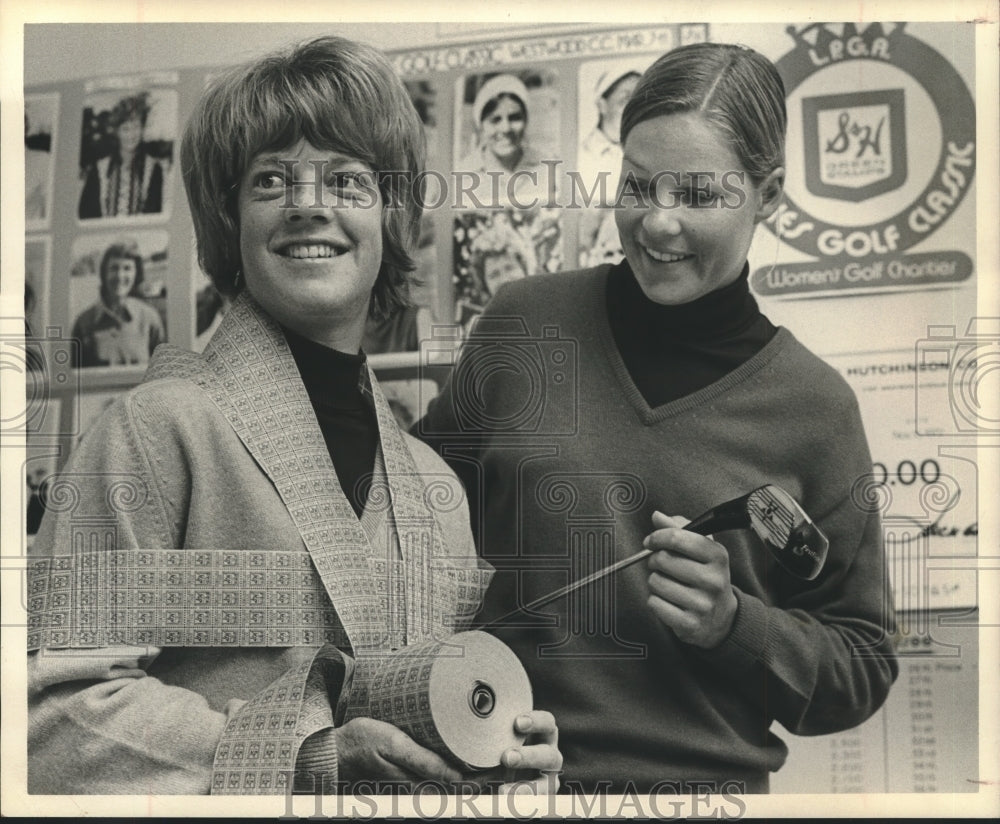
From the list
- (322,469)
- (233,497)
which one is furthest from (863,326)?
(233,497)

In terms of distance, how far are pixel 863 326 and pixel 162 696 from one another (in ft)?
5.63

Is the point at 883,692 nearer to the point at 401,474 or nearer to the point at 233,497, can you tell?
the point at 401,474

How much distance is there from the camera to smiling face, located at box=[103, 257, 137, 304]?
305 centimetres

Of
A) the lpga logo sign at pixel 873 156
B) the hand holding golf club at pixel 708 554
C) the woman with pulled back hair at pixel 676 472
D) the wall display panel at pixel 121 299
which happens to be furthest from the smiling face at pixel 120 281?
the lpga logo sign at pixel 873 156

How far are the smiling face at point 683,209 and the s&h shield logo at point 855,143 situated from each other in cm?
16

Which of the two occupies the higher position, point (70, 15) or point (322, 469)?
Answer: point (70, 15)

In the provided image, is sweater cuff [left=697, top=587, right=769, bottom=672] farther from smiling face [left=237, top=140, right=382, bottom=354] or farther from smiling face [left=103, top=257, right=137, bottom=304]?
smiling face [left=103, top=257, right=137, bottom=304]

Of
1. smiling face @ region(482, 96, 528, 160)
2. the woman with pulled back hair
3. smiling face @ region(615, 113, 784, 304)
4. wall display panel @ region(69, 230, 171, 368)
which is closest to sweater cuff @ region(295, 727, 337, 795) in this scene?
the woman with pulled back hair

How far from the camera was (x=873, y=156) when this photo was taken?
3123mm

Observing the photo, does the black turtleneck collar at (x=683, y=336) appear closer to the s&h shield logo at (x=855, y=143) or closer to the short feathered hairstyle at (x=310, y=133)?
the s&h shield logo at (x=855, y=143)

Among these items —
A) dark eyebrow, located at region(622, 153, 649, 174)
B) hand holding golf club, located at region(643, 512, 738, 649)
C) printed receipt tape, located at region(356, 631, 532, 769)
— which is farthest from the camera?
dark eyebrow, located at region(622, 153, 649, 174)

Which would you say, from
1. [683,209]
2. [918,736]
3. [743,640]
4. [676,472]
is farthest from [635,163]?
[918,736]

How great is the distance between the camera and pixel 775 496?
2.93 metres

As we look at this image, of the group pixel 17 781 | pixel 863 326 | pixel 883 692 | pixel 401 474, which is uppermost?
pixel 863 326
